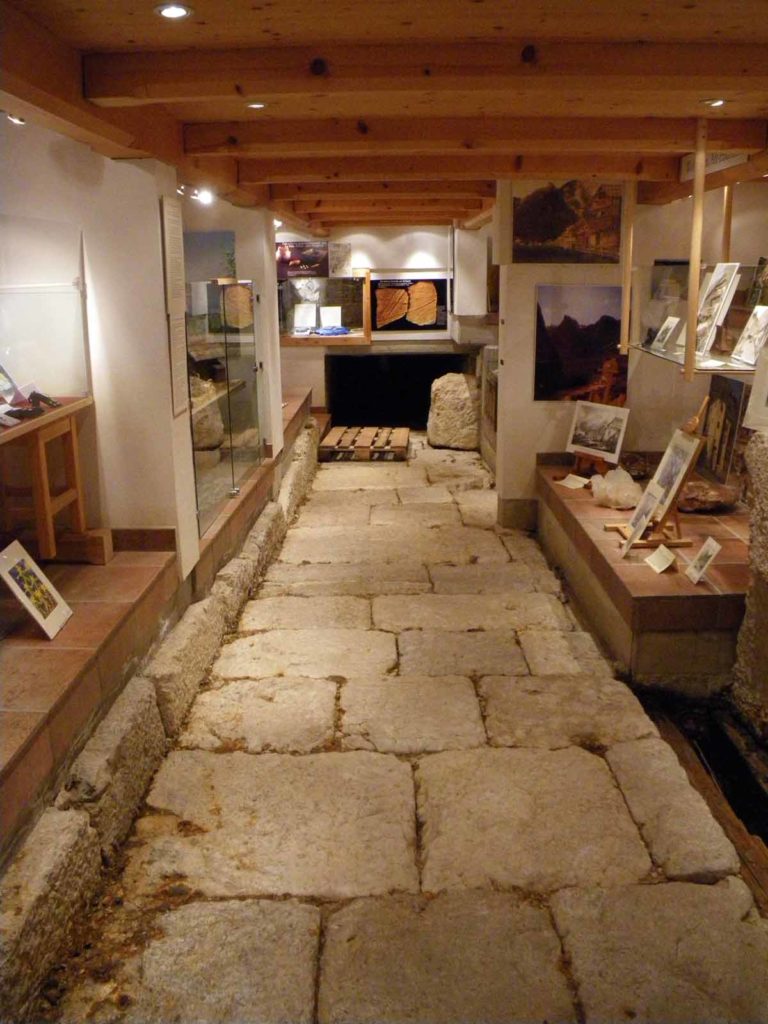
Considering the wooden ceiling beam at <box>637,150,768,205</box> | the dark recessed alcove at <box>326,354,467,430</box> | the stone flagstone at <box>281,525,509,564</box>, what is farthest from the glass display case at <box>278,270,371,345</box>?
the wooden ceiling beam at <box>637,150,768,205</box>

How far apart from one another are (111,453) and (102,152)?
1.32 meters

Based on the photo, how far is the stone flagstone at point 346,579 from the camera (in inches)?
221

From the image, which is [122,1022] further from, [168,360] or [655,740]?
[168,360]

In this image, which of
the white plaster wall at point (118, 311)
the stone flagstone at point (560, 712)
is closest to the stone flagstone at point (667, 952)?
the stone flagstone at point (560, 712)

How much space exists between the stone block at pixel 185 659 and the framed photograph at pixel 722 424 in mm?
3436

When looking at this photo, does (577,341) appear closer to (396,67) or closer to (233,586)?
(233,586)

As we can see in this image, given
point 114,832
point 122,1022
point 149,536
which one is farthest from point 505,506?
point 122,1022

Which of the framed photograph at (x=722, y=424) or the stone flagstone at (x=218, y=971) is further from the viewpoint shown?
the framed photograph at (x=722, y=424)

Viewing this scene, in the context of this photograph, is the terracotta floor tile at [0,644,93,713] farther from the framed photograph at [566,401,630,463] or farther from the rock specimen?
the rock specimen

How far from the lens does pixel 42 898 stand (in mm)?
2396

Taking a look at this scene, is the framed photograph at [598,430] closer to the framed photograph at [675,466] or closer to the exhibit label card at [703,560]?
the framed photograph at [675,466]

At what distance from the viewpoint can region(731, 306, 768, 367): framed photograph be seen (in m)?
4.28

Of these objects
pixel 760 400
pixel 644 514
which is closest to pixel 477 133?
pixel 760 400

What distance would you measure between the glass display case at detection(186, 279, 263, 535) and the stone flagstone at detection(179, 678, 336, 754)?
1089mm
